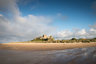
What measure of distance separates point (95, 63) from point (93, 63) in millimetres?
95

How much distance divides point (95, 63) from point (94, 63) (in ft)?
0.15

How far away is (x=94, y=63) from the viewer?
2.86 meters

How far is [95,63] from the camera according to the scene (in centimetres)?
286

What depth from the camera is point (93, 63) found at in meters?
2.86

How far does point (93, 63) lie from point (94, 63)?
0.05 m
